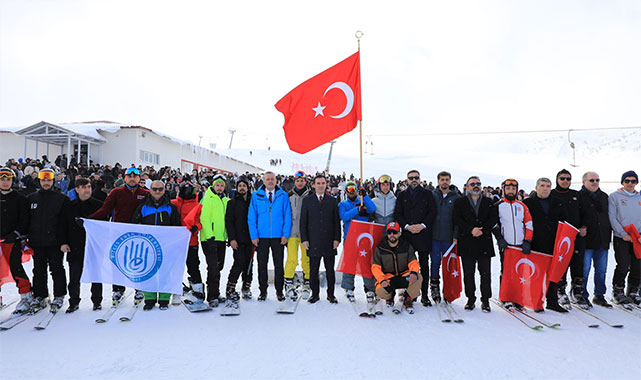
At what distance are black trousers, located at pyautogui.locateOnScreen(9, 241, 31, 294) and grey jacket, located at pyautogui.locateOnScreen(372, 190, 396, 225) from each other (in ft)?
16.5

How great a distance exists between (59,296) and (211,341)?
2.57 metres

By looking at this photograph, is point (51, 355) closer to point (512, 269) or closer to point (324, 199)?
point (324, 199)

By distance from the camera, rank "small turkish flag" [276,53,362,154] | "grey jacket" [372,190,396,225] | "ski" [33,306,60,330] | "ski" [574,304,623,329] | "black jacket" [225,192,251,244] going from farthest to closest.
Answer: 1. "small turkish flag" [276,53,362,154]
2. "grey jacket" [372,190,396,225]
3. "black jacket" [225,192,251,244]
4. "ski" [574,304,623,329]
5. "ski" [33,306,60,330]

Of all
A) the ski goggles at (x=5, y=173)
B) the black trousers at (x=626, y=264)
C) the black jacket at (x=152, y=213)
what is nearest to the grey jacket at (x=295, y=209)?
the black jacket at (x=152, y=213)

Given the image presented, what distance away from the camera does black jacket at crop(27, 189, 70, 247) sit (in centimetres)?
543

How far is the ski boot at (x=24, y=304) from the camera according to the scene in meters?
5.35

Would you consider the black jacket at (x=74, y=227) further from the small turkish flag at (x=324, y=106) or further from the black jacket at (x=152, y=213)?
the small turkish flag at (x=324, y=106)

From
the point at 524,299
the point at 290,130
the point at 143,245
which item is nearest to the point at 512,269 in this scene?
the point at 524,299

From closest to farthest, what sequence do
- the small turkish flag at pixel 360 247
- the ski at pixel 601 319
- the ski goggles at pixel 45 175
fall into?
1. the ski at pixel 601 319
2. the ski goggles at pixel 45 175
3. the small turkish flag at pixel 360 247

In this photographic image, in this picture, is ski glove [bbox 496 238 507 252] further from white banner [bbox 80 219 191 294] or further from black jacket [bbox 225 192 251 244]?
white banner [bbox 80 219 191 294]

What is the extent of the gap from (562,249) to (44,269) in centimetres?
720

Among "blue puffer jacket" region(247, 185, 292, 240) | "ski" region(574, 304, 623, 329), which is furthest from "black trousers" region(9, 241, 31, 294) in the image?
"ski" region(574, 304, 623, 329)

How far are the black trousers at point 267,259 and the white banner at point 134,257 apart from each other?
1.08 meters

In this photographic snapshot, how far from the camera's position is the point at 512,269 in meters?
5.76
